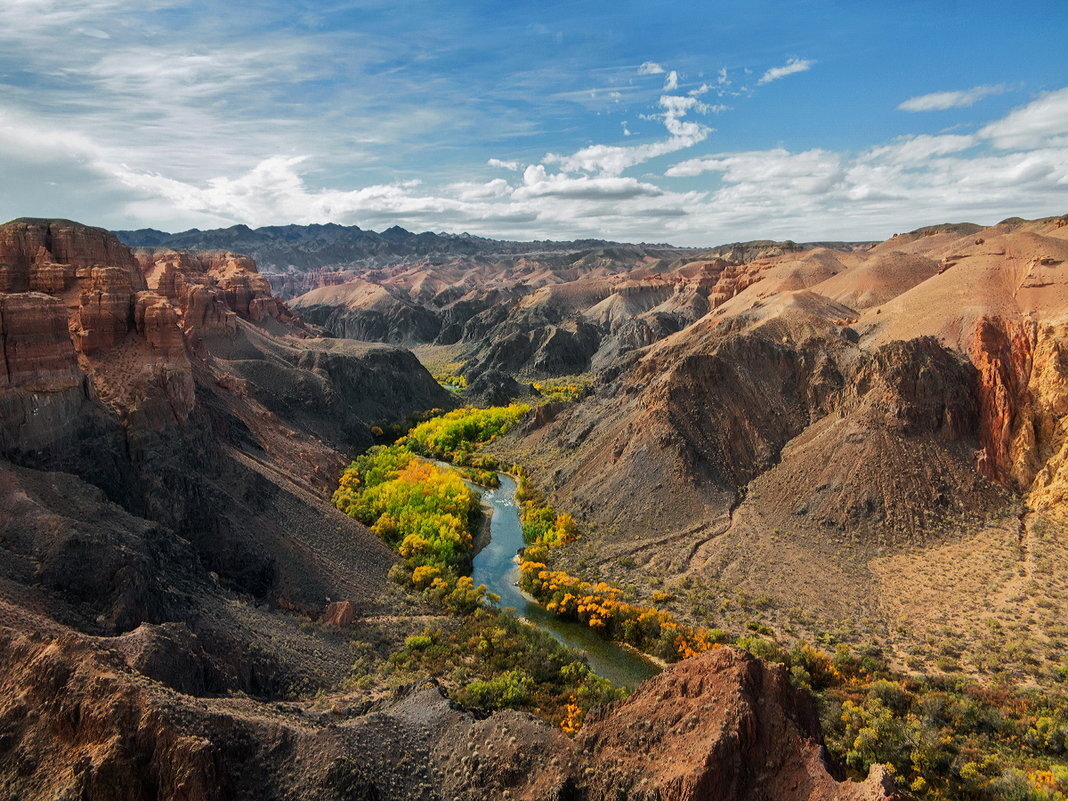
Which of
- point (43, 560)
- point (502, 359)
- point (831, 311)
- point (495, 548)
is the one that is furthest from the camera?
point (502, 359)

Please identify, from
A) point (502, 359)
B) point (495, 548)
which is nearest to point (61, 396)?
point (495, 548)

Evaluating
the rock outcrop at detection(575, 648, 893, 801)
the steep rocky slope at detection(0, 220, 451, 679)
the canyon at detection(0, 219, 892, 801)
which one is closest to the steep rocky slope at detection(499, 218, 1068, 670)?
the canyon at detection(0, 219, 892, 801)

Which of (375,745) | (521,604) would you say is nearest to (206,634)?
(375,745)

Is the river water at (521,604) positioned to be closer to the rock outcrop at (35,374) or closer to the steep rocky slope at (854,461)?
the steep rocky slope at (854,461)

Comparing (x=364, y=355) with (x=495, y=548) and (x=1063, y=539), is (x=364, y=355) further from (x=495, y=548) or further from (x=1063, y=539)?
(x=1063, y=539)

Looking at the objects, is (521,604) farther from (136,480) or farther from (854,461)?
(854,461)

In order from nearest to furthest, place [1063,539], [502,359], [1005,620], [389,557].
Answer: [1005,620] < [1063,539] < [389,557] < [502,359]

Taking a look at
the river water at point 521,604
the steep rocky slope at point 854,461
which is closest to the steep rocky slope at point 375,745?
the river water at point 521,604
